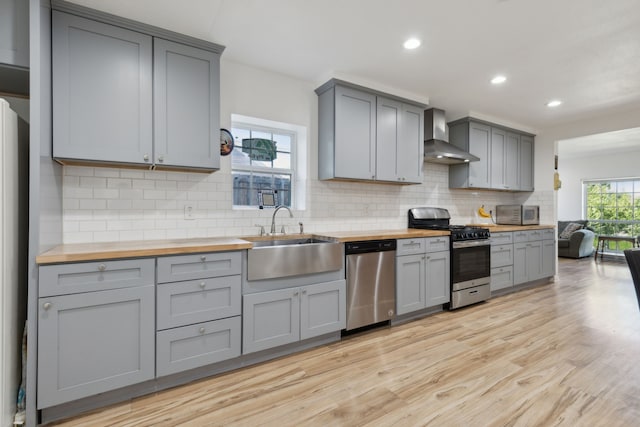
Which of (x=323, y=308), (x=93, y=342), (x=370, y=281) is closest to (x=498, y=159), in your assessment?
(x=370, y=281)

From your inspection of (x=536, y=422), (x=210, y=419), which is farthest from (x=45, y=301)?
(x=536, y=422)

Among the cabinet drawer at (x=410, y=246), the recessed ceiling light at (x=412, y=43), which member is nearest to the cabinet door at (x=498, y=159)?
the cabinet drawer at (x=410, y=246)

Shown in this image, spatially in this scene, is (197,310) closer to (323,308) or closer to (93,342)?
(93,342)

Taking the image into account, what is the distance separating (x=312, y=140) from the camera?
130 inches

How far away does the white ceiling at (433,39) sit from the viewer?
2.09 meters

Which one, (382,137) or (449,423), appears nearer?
(449,423)

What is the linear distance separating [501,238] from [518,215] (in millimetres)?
873

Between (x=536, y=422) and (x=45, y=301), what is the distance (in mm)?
2741

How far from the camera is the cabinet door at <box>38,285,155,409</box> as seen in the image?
65.3 inches

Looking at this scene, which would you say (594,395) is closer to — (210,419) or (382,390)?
(382,390)

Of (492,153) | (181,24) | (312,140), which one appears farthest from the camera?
(492,153)

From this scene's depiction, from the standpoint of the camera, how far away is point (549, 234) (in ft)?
15.8

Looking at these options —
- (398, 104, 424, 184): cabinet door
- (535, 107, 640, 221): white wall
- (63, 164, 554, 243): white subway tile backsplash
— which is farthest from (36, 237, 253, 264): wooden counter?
(535, 107, 640, 221): white wall

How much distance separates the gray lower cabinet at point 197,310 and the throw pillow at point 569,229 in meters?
8.12
